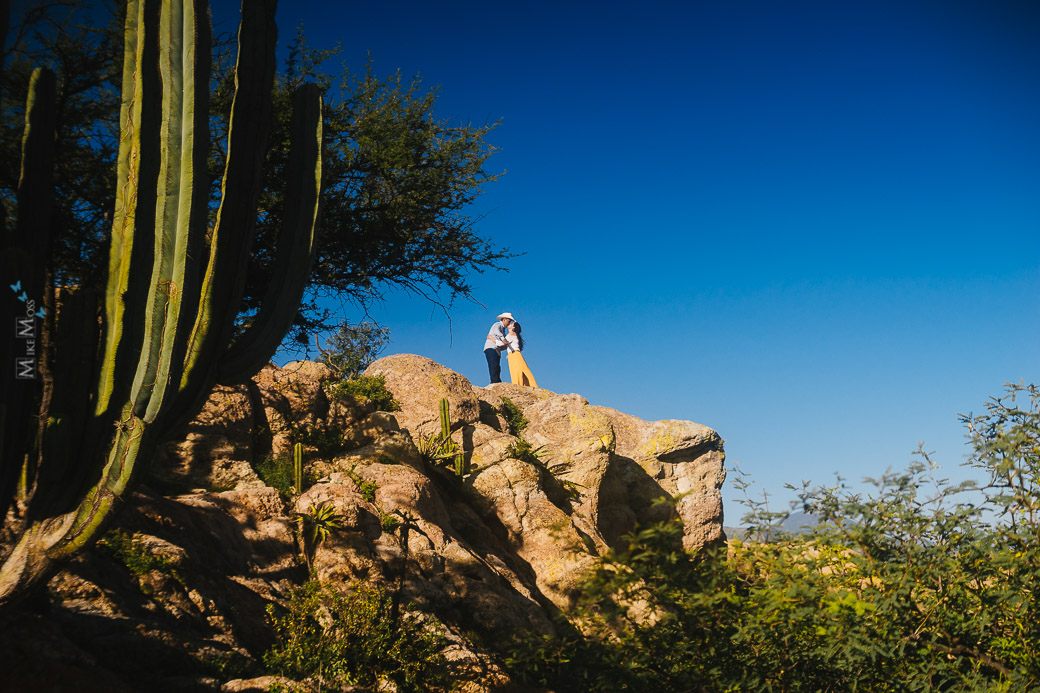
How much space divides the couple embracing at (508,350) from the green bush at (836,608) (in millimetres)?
12209

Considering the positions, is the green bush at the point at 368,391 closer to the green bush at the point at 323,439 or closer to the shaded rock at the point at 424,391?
the shaded rock at the point at 424,391

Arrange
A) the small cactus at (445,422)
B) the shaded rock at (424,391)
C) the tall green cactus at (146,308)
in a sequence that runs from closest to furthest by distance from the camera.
→ the tall green cactus at (146,308), the small cactus at (445,422), the shaded rock at (424,391)

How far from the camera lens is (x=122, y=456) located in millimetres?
4410

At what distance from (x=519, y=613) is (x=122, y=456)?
5479 millimetres

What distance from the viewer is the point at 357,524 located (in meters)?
8.03

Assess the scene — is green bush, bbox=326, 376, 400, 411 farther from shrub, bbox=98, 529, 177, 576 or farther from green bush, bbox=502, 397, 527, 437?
shrub, bbox=98, 529, 177, 576

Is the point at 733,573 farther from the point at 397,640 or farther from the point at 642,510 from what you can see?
the point at 642,510

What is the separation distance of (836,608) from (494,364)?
13059mm

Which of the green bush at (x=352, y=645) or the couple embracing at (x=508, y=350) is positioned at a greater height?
the couple embracing at (x=508, y=350)

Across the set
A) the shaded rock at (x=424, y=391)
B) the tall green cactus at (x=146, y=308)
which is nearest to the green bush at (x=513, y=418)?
the shaded rock at (x=424, y=391)

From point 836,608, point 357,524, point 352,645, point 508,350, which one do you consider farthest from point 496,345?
point 836,608

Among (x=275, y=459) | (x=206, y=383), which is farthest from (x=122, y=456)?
(x=275, y=459)

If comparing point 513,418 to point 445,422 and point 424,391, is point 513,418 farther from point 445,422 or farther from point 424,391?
point 445,422

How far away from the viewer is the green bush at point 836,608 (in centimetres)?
441
